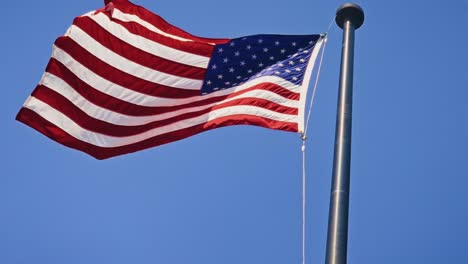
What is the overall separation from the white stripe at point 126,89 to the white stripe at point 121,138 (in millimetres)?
601

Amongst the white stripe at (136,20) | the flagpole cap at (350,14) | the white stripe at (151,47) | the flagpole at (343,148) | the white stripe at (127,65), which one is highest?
the white stripe at (136,20)

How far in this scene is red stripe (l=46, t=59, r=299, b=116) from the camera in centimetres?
1183

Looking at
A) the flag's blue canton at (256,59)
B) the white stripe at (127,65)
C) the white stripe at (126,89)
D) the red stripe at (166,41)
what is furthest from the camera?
the red stripe at (166,41)

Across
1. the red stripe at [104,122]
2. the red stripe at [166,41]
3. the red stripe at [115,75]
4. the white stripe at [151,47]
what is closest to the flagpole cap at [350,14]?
the red stripe at [104,122]

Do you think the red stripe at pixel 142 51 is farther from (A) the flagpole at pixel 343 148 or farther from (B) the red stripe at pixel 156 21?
(A) the flagpole at pixel 343 148

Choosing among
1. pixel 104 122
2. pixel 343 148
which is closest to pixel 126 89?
pixel 104 122

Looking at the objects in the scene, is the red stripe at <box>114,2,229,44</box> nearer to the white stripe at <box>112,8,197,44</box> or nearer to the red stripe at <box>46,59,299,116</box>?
the white stripe at <box>112,8,197,44</box>

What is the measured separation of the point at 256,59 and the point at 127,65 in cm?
295

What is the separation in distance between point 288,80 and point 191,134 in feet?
8.02

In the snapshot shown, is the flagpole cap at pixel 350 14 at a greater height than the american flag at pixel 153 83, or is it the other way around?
the flagpole cap at pixel 350 14

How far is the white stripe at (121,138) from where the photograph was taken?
11500 millimetres

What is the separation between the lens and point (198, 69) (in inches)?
510

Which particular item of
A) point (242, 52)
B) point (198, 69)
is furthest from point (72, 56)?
point (242, 52)

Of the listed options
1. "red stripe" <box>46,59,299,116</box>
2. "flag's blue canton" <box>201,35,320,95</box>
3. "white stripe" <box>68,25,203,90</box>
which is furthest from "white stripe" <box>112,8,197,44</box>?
"red stripe" <box>46,59,299,116</box>
